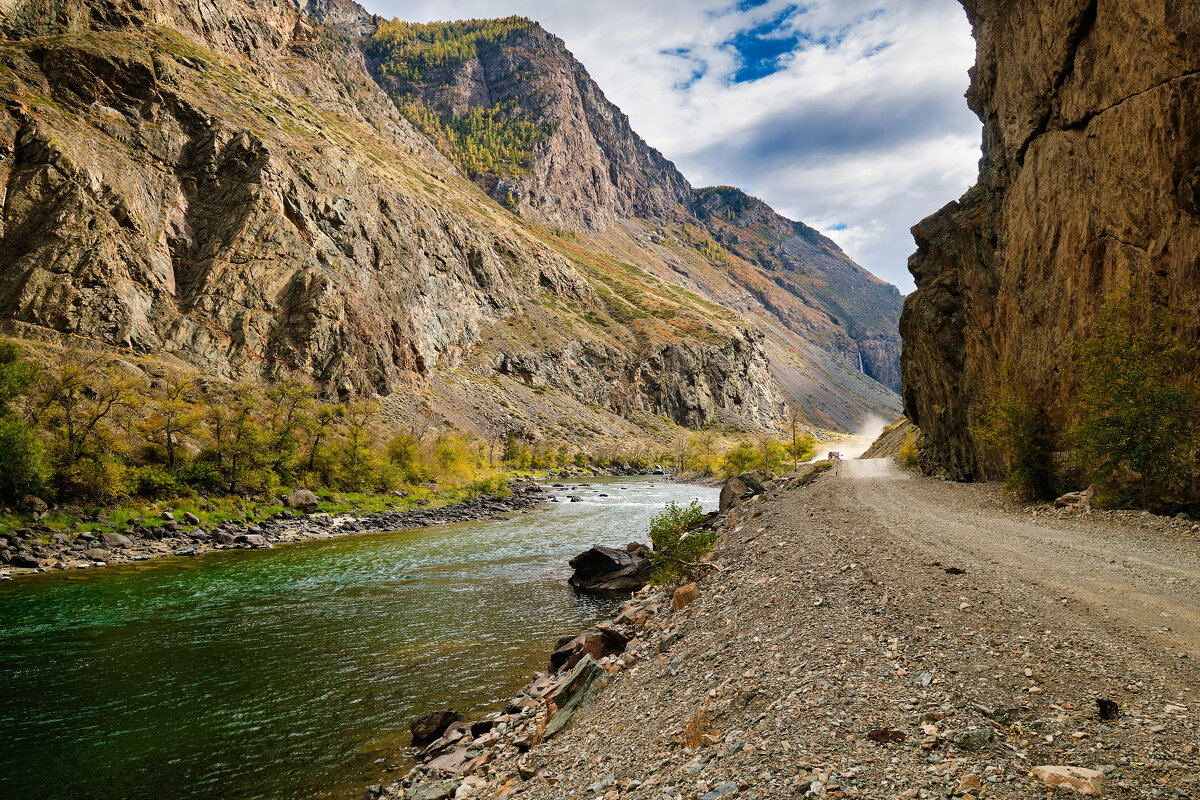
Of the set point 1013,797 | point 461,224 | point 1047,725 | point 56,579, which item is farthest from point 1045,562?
point 461,224

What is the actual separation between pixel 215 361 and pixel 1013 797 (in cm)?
8844

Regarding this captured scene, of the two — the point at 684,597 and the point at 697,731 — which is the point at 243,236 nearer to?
the point at 684,597

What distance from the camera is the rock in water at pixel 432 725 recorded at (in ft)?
36.7

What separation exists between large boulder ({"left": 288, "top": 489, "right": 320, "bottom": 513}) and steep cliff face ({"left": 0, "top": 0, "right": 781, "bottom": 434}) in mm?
40050

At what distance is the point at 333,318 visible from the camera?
3521 inches

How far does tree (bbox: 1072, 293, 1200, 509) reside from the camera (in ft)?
46.4

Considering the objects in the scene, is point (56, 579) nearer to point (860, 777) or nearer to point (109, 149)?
point (860, 777)

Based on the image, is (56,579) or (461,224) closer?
(56,579)

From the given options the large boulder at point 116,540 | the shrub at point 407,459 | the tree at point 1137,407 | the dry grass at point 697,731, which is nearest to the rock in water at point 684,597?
the dry grass at point 697,731

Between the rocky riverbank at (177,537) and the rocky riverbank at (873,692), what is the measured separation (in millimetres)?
27151

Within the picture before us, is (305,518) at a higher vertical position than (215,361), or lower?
lower

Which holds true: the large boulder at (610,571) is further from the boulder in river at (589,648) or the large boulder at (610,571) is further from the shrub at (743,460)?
the shrub at (743,460)

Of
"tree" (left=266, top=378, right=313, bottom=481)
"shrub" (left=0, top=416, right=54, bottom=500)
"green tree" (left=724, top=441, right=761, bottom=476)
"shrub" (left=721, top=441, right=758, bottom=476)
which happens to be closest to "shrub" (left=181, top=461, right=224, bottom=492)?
"tree" (left=266, top=378, right=313, bottom=481)

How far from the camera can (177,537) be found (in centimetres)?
3117
